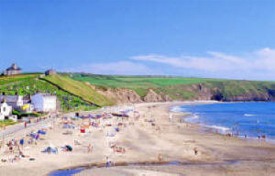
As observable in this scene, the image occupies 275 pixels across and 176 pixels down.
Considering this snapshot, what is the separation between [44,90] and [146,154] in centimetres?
7165

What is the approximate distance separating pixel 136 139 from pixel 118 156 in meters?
14.4

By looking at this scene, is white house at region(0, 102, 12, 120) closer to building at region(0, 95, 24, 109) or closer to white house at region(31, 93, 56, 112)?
building at region(0, 95, 24, 109)

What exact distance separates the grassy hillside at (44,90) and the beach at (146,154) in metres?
39.0

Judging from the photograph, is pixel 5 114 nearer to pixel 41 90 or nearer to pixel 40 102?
pixel 40 102

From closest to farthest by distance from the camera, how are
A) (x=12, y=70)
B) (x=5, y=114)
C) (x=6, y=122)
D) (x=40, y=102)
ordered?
(x=6, y=122) → (x=5, y=114) → (x=40, y=102) → (x=12, y=70)

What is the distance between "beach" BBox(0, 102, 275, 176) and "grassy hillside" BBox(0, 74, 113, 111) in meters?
39.0

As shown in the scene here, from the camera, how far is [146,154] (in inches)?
1754

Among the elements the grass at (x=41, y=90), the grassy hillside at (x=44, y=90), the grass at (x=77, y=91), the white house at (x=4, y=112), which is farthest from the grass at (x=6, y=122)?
the grass at (x=77, y=91)

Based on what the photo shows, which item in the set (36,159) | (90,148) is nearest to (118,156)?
(90,148)

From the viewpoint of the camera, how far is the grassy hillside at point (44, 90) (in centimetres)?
10238

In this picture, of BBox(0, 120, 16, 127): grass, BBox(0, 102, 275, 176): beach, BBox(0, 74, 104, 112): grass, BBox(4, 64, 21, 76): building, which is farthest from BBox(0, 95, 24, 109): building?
BBox(4, 64, 21, 76): building

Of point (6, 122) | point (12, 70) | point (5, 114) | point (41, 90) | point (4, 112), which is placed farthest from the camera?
point (12, 70)

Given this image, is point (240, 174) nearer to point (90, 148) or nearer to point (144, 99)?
point (90, 148)

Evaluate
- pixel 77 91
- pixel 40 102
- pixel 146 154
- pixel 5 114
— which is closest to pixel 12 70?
pixel 77 91
